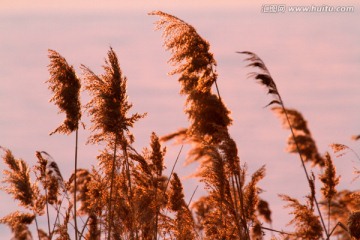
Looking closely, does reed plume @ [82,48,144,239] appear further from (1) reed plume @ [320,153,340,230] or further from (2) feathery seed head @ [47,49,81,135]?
(1) reed plume @ [320,153,340,230]

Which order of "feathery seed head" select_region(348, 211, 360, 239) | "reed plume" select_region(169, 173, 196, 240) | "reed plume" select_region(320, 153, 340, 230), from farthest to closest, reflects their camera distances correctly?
1. "reed plume" select_region(320, 153, 340, 230)
2. "reed plume" select_region(169, 173, 196, 240)
3. "feathery seed head" select_region(348, 211, 360, 239)

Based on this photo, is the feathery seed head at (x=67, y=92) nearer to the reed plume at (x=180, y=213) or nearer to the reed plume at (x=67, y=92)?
the reed plume at (x=67, y=92)

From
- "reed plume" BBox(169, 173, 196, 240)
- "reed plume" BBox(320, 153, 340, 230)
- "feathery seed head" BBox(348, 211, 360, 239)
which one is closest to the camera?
"feathery seed head" BBox(348, 211, 360, 239)

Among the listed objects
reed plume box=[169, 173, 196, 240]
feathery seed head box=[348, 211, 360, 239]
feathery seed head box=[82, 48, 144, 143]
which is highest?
feathery seed head box=[82, 48, 144, 143]

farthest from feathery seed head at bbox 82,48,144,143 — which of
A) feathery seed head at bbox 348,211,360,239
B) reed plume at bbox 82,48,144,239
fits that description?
feathery seed head at bbox 348,211,360,239

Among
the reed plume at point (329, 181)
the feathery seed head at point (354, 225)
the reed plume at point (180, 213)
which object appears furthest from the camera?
the reed plume at point (329, 181)

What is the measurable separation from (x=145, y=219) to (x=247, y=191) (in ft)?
4.51

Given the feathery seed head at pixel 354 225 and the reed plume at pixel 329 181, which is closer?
the feathery seed head at pixel 354 225

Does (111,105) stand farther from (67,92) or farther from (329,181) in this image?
(329,181)

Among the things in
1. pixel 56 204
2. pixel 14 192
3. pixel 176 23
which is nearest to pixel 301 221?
pixel 176 23

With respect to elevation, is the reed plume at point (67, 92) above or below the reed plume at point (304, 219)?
above

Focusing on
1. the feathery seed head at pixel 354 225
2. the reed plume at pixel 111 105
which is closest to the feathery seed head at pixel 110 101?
the reed plume at pixel 111 105

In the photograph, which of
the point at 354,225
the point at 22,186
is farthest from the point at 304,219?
the point at 22,186

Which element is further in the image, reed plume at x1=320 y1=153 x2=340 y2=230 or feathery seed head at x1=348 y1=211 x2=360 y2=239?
reed plume at x1=320 y1=153 x2=340 y2=230
